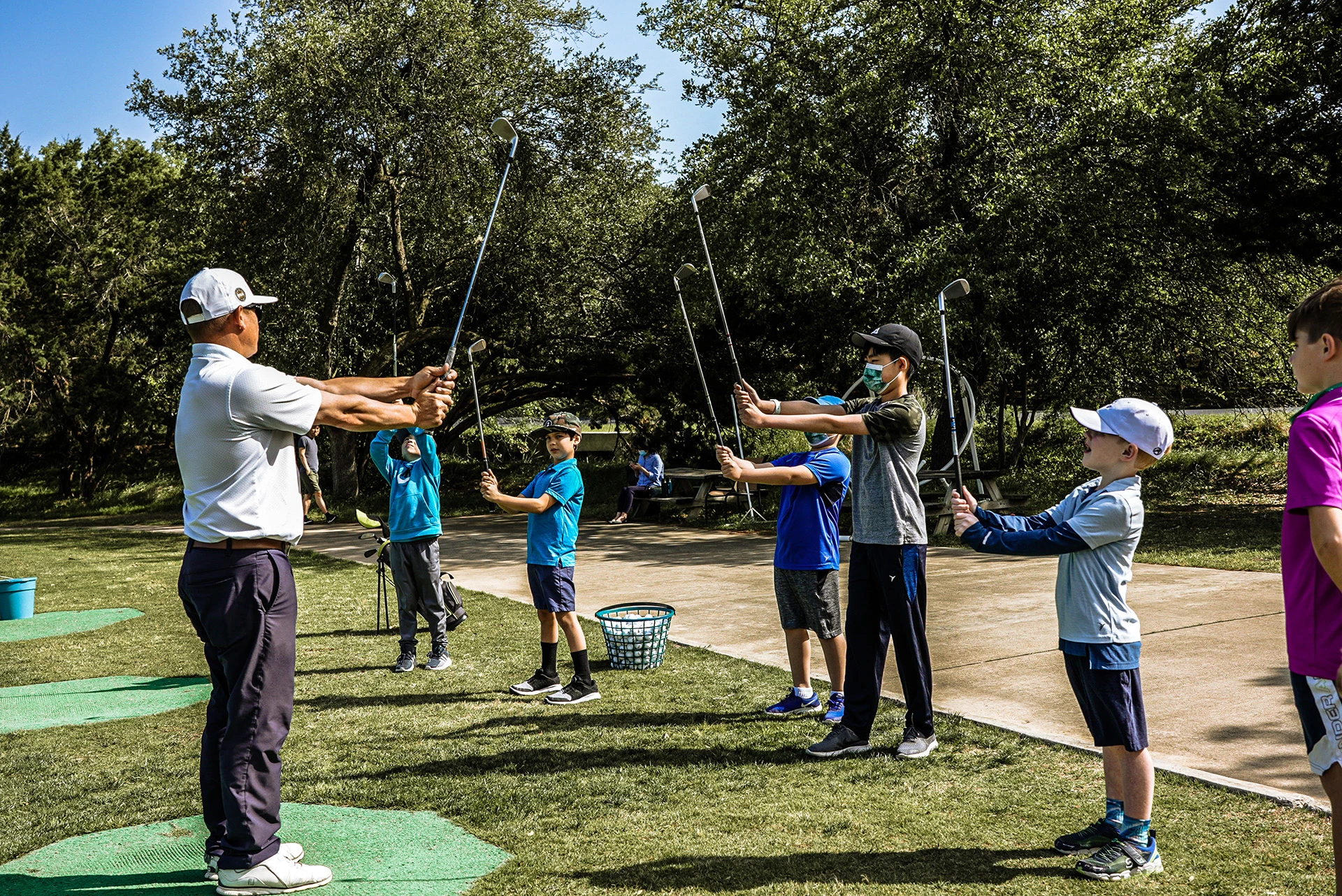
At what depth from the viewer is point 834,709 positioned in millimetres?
5555

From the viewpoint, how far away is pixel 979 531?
3709 mm

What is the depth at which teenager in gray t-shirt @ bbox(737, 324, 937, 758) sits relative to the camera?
15.7ft

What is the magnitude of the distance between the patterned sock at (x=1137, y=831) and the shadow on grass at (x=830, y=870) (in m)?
0.23

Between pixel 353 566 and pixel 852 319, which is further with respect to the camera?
pixel 852 319

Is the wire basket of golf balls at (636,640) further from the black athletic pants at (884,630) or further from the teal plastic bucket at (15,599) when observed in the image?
the teal plastic bucket at (15,599)

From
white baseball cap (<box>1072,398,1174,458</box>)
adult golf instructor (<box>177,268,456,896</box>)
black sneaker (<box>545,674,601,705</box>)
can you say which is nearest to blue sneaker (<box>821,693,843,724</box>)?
black sneaker (<box>545,674,601,705</box>)

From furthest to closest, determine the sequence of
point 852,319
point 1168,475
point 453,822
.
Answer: point 1168,475 < point 852,319 < point 453,822

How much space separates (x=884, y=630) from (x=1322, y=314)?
2.67 metres

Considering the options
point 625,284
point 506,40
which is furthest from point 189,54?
point 625,284

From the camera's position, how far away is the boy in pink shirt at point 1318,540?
8.13ft

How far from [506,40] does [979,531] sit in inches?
663

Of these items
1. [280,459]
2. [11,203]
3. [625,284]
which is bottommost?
[280,459]

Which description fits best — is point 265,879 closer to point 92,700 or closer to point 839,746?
point 839,746

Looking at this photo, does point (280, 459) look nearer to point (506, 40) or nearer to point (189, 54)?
point (506, 40)
